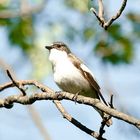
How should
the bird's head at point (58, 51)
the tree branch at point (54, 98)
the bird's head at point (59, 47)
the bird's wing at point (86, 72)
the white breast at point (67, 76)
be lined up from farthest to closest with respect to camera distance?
the bird's head at point (59, 47), the bird's head at point (58, 51), the bird's wing at point (86, 72), the white breast at point (67, 76), the tree branch at point (54, 98)

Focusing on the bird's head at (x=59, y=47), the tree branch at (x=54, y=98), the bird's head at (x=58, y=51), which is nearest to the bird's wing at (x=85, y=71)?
the bird's head at (x=58, y=51)

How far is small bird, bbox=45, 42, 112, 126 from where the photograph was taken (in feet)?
20.8

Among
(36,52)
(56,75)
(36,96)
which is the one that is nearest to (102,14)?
(36,96)

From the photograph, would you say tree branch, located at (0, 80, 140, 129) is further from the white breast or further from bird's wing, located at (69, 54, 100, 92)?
bird's wing, located at (69, 54, 100, 92)

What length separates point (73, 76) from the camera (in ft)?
21.3

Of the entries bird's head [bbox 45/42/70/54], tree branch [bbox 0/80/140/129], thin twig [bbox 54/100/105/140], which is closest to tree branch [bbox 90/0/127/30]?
tree branch [bbox 0/80/140/129]

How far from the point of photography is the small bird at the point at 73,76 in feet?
20.8

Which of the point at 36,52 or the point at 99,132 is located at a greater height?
the point at 36,52

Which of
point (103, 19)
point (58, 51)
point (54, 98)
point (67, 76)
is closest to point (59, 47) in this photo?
point (58, 51)

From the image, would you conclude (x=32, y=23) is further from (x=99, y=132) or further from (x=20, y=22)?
(x=99, y=132)

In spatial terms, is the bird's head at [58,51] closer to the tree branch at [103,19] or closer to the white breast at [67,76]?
the white breast at [67,76]

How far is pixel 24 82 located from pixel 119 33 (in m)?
2.72

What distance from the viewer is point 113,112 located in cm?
425

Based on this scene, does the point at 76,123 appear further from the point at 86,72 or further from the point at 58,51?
the point at 58,51
